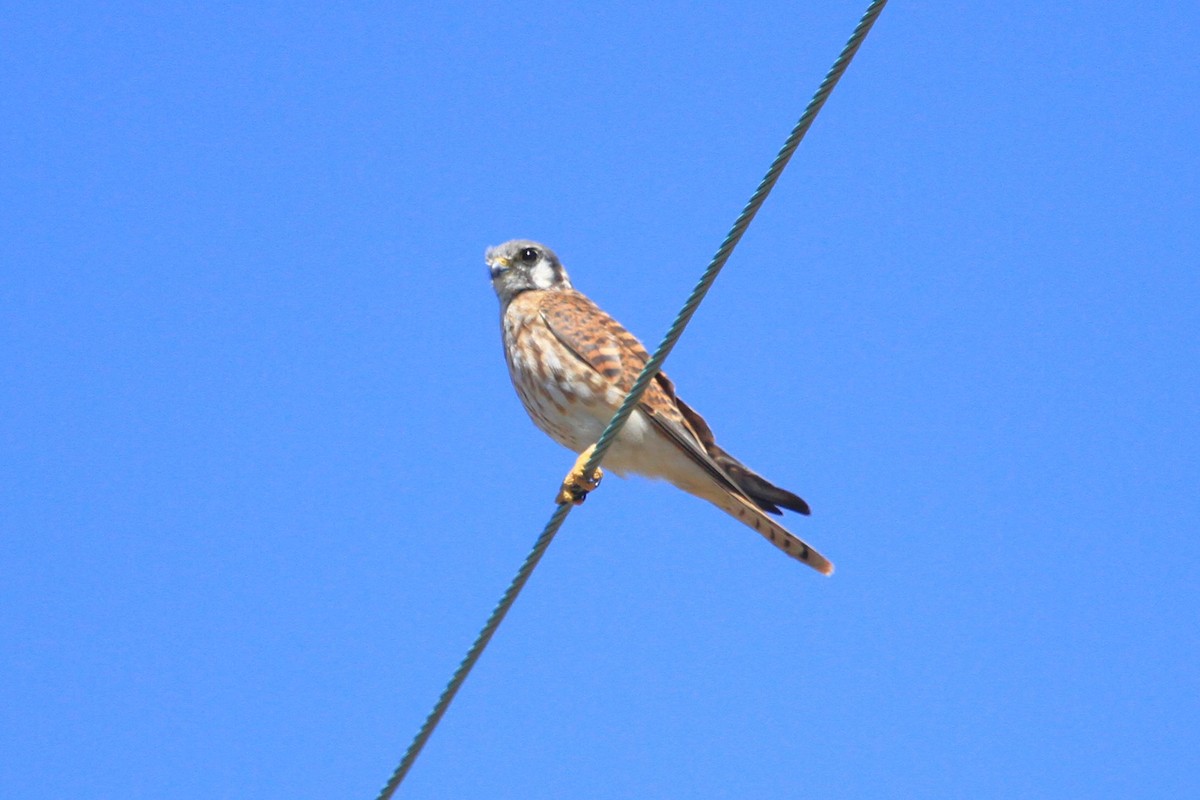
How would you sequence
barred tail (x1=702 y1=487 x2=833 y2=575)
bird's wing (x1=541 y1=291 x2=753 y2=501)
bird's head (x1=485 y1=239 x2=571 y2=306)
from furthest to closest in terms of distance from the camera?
bird's head (x1=485 y1=239 x2=571 y2=306) → bird's wing (x1=541 y1=291 x2=753 y2=501) → barred tail (x1=702 y1=487 x2=833 y2=575)

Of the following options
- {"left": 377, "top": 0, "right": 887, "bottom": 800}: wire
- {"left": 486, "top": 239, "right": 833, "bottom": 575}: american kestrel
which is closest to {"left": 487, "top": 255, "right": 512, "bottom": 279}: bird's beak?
{"left": 486, "top": 239, "right": 833, "bottom": 575}: american kestrel

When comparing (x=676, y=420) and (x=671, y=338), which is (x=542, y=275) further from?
(x=671, y=338)

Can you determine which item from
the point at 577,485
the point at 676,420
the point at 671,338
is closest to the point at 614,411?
the point at 676,420

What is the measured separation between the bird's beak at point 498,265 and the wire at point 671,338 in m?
2.91

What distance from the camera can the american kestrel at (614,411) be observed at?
4.80 m

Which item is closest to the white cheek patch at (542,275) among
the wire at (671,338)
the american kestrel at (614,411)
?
the american kestrel at (614,411)

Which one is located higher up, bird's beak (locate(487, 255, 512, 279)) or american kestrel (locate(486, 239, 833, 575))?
bird's beak (locate(487, 255, 512, 279))

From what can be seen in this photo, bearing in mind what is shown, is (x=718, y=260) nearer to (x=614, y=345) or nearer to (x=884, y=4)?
(x=884, y=4)

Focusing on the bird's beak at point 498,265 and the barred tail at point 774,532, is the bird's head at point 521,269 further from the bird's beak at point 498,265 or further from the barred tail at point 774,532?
the barred tail at point 774,532

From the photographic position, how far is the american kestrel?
15.7ft

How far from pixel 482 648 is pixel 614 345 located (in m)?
2.31

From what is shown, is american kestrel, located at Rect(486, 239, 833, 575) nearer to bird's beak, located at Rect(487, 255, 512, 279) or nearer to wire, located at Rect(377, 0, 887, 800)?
bird's beak, located at Rect(487, 255, 512, 279)

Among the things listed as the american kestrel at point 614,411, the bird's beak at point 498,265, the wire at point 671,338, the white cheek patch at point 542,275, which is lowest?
the wire at point 671,338

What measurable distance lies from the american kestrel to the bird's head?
443mm
